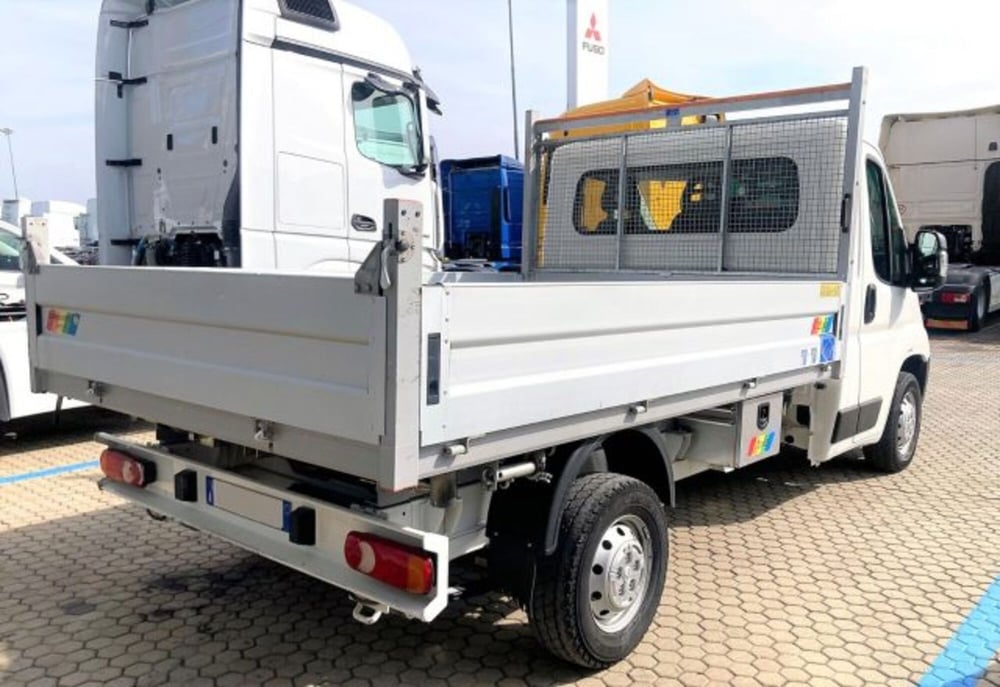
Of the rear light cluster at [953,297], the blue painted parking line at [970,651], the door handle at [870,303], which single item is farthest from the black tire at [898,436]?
the rear light cluster at [953,297]

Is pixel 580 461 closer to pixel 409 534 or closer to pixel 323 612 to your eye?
pixel 409 534

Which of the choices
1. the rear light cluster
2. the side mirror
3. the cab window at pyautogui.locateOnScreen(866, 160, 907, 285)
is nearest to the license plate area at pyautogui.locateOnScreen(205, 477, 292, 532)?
the cab window at pyautogui.locateOnScreen(866, 160, 907, 285)

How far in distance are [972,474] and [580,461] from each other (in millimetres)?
4437

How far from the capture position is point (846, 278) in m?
4.65

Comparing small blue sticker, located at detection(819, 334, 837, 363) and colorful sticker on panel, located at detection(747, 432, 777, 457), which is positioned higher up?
small blue sticker, located at detection(819, 334, 837, 363)

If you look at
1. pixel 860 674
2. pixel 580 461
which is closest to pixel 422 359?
pixel 580 461

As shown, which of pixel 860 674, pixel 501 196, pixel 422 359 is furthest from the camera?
pixel 501 196

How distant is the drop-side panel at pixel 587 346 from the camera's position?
93.7 inches

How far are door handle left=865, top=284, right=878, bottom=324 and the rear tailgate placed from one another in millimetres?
3741

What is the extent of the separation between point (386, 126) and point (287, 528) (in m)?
4.79

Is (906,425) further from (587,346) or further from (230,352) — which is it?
(230,352)

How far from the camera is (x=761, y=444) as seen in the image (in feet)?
13.8

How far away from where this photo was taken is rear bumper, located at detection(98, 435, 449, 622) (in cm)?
250

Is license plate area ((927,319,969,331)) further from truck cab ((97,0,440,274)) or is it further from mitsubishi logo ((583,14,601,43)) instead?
truck cab ((97,0,440,274))
